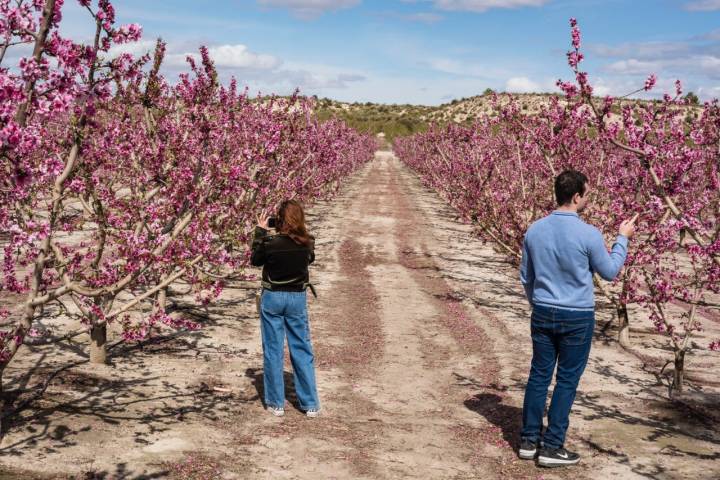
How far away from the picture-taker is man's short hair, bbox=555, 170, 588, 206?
233 inches

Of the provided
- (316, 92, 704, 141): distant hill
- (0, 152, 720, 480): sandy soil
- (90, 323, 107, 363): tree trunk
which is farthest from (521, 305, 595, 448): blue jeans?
(316, 92, 704, 141): distant hill

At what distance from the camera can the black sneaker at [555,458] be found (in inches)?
238

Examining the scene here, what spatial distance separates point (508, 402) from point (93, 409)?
4386mm

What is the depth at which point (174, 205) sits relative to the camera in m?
7.69

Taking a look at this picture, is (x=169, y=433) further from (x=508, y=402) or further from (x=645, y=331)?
(x=645, y=331)

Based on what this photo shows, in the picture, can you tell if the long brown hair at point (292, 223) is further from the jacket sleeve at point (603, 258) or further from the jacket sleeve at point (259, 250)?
the jacket sleeve at point (603, 258)

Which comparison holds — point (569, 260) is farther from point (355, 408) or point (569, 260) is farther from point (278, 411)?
point (278, 411)

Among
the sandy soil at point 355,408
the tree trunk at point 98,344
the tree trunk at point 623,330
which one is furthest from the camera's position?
the tree trunk at point 623,330

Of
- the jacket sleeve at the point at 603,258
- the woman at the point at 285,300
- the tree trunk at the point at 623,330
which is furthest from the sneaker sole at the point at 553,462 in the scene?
the tree trunk at the point at 623,330

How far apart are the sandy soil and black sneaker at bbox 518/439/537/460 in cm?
9

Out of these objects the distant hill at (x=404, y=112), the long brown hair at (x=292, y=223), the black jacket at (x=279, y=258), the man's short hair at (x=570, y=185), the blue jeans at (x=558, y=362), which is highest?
the distant hill at (x=404, y=112)

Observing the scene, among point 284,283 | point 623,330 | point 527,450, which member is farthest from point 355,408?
point 623,330

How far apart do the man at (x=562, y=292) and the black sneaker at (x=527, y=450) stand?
4.3 inches

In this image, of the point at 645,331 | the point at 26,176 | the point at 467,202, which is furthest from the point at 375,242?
the point at 26,176
